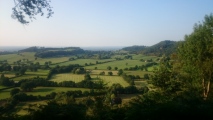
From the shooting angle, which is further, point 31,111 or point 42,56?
point 42,56

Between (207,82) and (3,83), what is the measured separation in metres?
40.7

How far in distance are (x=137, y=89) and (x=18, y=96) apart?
74.4 ft

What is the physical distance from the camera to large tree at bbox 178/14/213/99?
18.5m

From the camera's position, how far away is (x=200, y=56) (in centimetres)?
1875

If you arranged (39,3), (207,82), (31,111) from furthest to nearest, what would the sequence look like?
(207,82)
(39,3)
(31,111)

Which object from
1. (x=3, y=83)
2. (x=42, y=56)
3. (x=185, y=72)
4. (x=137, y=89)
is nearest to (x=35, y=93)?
(x=3, y=83)

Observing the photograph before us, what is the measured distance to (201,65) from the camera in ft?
60.7

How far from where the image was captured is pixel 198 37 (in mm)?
20047

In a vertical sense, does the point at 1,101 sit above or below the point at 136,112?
below

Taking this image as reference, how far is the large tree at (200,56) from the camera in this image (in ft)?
60.6

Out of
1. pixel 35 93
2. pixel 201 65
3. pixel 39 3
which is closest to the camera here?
pixel 39 3

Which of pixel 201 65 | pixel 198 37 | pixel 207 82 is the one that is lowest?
pixel 207 82

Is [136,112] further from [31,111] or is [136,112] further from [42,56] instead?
[42,56]

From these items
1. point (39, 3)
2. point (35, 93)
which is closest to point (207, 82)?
point (39, 3)
